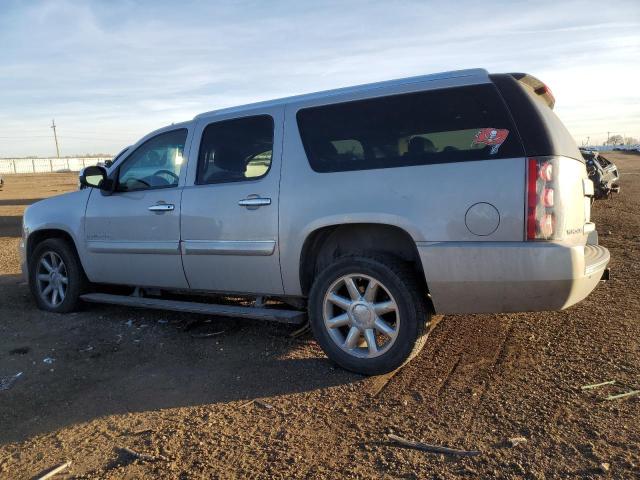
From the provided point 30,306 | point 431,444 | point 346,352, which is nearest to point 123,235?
point 30,306

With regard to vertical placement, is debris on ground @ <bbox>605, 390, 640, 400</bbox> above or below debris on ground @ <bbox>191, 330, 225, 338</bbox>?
below

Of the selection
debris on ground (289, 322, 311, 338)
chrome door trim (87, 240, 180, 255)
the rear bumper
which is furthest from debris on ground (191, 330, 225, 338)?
the rear bumper

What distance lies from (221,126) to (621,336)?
379 centimetres

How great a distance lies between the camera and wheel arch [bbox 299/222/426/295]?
395 centimetres

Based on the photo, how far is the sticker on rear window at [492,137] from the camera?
341 cm

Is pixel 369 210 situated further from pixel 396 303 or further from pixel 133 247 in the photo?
pixel 133 247

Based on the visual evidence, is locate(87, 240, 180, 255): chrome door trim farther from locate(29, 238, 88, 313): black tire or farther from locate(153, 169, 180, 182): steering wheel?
locate(153, 169, 180, 182): steering wheel

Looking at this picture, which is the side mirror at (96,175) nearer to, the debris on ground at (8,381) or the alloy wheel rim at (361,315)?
the debris on ground at (8,381)

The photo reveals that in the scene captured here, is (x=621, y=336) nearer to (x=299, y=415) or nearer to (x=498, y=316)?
(x=498, y=316)

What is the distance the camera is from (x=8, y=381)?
13.4 ft

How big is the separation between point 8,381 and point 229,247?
6.32 ft

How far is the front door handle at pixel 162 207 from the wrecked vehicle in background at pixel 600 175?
44.3ft

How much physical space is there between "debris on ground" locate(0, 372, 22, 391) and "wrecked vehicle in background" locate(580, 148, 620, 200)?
1484 centimetres

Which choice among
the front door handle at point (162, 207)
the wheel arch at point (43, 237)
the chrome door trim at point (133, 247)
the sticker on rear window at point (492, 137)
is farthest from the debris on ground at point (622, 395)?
the wheel arch at point (43, 237)
